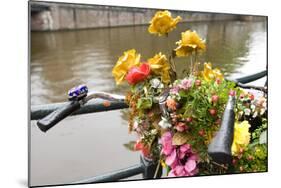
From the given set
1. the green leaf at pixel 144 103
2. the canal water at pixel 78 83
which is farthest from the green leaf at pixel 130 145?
the green leaf at pixel 144 103

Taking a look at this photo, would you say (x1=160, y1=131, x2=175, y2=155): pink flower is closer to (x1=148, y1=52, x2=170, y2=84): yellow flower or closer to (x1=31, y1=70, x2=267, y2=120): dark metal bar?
(x1=148, y1=52, x2=170, y2=84): yellow flower

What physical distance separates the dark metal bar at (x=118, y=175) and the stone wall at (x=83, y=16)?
1.62 feet

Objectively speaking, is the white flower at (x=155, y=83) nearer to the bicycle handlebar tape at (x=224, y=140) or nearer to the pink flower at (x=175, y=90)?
the pink flower at (x=175, y=90)

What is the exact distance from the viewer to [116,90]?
1415 mm

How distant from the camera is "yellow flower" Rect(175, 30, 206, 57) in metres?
1.14

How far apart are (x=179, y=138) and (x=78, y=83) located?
0.53 meters

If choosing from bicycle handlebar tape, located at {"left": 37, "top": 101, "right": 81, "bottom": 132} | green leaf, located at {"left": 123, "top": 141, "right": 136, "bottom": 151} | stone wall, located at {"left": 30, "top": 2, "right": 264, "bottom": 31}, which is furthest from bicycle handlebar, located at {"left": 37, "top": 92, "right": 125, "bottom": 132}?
stone wall, located at {"left": 30, "top": 2, "right": 264, "bottom": 31}

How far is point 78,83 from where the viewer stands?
4.82 feet

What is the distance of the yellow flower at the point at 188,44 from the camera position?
1.14 meters

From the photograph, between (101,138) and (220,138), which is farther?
(101,138)

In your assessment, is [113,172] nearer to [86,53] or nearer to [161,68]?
[86,53]
